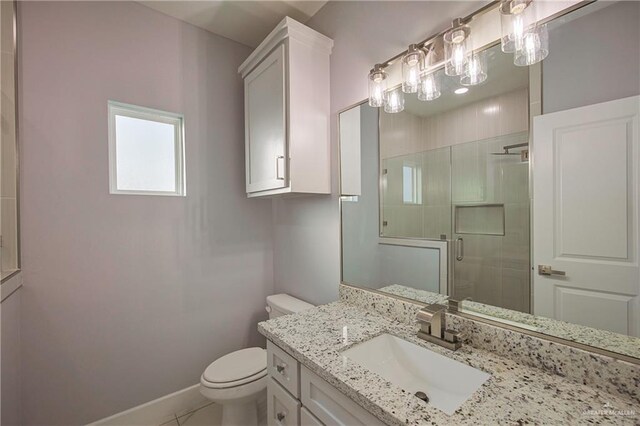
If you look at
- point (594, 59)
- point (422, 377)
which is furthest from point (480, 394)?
point (594, 59)

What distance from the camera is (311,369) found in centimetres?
88

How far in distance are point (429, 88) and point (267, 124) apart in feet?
3.10

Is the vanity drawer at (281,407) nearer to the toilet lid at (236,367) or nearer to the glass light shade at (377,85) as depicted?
the toilet lid at (236,367)

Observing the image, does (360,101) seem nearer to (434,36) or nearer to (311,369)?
(434,36)

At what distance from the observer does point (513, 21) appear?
875 mm

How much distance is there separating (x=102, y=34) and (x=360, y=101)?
159cm

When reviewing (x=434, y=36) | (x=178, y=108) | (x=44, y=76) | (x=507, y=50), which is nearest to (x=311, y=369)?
(x=507, y=50)

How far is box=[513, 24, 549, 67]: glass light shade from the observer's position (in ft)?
2.71

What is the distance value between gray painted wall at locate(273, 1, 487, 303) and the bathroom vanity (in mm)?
567

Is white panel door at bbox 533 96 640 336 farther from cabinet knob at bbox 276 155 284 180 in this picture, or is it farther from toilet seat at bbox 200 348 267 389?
toilet seat at bbox 200 348 267 389

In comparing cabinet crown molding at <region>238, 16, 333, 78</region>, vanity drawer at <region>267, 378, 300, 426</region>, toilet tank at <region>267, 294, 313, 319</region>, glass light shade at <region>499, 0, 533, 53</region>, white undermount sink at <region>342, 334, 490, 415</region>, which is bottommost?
vanity drawer at <region>267, 378, 300, 426</region>

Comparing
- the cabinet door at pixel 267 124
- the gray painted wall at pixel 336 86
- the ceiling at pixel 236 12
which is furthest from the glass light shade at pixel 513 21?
the ceiling at pixel 236 12

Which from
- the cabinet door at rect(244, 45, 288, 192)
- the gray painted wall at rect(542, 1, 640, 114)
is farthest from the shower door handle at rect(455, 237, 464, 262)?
the cabinet door at rect(244, 45, 288, 192)

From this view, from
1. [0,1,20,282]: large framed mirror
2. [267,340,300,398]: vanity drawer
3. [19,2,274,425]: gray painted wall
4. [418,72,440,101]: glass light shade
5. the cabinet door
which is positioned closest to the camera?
[267,340,300,398]: vanity drawer
